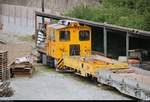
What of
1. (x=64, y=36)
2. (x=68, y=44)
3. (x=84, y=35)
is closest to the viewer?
(x=68, y=44)

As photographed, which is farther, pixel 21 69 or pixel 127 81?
pixel 21 69

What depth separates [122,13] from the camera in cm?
3984

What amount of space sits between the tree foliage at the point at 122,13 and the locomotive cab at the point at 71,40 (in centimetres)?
604

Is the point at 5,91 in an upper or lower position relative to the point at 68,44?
lower

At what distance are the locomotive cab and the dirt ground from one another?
135 centimetres

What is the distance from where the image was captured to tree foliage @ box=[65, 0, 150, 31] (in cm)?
3453

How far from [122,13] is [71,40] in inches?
494

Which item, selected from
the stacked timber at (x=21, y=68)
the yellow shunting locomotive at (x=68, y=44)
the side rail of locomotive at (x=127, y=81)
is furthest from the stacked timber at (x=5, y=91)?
the yellow shunting locomotive at (x=68, y=44)

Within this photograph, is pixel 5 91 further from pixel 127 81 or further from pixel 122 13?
pixel 122 13

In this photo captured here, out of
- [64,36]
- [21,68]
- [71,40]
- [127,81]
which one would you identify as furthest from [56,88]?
[64,36]

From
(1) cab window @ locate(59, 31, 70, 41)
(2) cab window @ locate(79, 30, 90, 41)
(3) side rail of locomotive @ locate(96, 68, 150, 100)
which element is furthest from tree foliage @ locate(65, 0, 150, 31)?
(3) side rail of locomotive @ locate(96, 68, 150, 100)

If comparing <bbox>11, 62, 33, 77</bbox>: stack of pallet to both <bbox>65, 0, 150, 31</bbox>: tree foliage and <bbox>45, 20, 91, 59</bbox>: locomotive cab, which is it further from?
<bbox>65, 0, 150, 31</bbox>: tree foliage

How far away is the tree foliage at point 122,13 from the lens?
113 ft

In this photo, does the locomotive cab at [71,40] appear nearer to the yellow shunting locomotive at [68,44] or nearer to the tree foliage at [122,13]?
the yellow shunting locomotive at [68,44]
